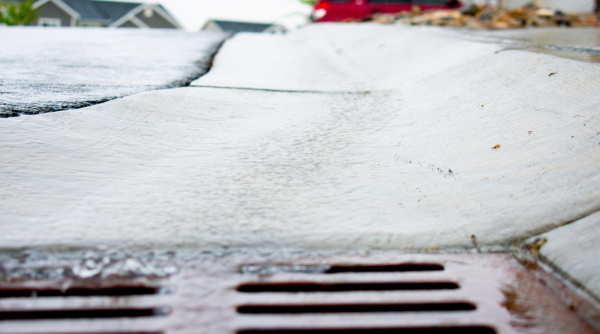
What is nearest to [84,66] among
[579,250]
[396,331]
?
[396,331]

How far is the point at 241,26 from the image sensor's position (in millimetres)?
32688

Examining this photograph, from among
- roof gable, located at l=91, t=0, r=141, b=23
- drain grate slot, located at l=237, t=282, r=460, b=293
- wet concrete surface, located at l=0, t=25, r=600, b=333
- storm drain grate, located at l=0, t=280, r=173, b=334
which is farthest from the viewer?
roof gable, located at l=91, t=0, r=141, b=23

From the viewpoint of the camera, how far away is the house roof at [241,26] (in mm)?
31344

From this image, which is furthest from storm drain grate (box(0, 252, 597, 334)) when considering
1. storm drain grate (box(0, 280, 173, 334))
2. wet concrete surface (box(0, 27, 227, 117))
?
wet concrete surface (box(0, 27, 227, 117))

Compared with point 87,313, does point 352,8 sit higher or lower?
higher

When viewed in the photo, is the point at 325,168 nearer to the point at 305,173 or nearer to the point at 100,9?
the point at 305,173

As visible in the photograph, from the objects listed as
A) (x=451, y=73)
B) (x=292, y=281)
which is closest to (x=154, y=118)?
(x=292, y=281)

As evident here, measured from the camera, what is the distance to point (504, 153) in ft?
4.65

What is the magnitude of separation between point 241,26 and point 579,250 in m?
33.8

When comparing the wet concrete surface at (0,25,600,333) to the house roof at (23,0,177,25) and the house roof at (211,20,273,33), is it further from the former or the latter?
the house roof at (211,20,273,33)

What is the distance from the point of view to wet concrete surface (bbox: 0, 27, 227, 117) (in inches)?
73.1

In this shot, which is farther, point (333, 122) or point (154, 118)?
point (333, 122)

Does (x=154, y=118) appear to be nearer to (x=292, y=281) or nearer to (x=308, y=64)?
(x=292, y=281)

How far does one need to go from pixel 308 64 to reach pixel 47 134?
2268 mm
